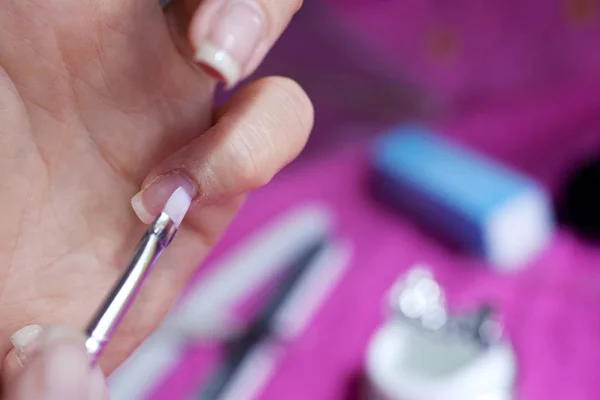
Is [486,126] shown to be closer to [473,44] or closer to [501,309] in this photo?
[473,44]

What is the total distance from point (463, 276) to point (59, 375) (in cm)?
48

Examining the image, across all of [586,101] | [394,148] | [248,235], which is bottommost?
[248,235]

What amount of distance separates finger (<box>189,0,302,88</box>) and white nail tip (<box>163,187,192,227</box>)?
0.06 meters

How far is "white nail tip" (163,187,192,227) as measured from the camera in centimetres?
30

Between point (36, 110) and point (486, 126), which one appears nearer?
point (36, 110)

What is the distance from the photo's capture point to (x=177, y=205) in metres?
0.31

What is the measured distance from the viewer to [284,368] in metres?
0.57

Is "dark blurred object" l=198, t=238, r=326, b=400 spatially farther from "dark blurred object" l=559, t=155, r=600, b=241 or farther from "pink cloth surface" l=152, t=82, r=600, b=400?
"dark blurred object" l=559, t=155, r=600, b=241

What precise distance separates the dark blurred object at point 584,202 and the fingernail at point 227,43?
1.55 ft

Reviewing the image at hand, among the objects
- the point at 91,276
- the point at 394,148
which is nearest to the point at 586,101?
the point at 394,148

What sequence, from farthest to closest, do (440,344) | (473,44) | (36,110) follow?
(473,44) → (440,344) → (36,110)

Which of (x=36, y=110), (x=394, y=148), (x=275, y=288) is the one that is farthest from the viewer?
(x=394, y=148)

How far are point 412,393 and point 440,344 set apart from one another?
5 cm

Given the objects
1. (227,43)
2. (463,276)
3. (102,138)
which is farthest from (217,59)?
(463,276)
